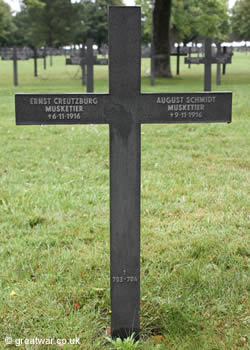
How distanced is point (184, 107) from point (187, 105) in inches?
0.8

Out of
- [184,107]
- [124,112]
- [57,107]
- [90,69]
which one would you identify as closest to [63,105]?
[57,107]

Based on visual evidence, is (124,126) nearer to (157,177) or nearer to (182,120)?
(182,120)

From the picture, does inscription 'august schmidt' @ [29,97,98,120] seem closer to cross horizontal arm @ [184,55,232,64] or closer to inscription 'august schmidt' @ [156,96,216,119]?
inscription 'august schmidt' @ [156,96,216,119]

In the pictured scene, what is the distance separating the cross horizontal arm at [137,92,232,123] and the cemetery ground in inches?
47.0

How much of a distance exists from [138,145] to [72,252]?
5.04 ft

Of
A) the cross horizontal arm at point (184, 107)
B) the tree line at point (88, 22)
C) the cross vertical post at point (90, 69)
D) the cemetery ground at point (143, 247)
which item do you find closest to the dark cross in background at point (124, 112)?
the cross horizontal arm at point (184, 107)

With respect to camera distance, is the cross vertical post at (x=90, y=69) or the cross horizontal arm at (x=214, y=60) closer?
the cross vertical post at (x=90, y=69)

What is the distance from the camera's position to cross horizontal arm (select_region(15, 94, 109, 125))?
7.71 ft

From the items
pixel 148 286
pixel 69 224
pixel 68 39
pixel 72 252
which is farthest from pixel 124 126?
pixel 68 39

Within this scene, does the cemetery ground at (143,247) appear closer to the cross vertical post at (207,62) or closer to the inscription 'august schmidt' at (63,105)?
the inscription 'august schmidt' at (63,105)

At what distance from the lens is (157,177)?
5.56 metres

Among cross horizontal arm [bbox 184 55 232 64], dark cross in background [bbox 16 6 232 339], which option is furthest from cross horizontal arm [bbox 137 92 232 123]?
cross horizontal arm [bbox 184 55 232 64]

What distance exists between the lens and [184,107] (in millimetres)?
2434

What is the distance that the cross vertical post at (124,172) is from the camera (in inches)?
88.7
